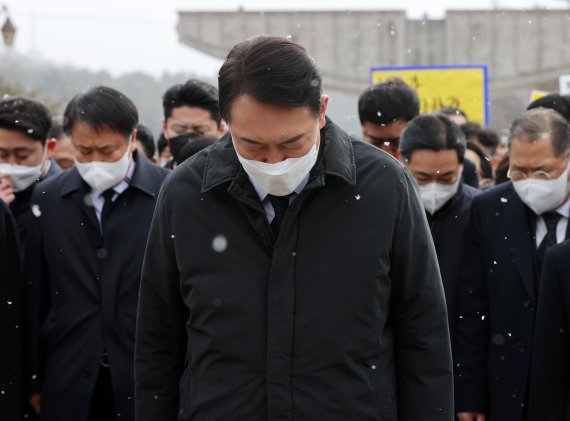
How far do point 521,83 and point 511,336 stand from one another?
16404mm

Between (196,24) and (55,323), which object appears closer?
(55,323)

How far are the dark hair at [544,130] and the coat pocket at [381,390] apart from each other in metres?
2.16

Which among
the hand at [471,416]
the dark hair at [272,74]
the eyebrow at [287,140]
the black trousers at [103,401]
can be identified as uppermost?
the dark hair at [272,74]

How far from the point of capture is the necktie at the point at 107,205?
16.1 ft

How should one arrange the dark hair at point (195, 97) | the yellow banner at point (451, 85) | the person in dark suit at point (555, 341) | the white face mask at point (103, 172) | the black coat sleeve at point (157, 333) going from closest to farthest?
the black coat sleeve at point (157, 333)
the person in dark suit at point (555, 341)
the white face mask at point (103, 172)
the dark hair at point (195, 97)
the yellow banner at point (451, 85)

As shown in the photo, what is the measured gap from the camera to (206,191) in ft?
10.3

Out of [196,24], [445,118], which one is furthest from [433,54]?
[445,118]

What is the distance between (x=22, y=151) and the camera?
5.58 meters

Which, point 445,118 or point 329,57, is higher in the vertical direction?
point 445,118

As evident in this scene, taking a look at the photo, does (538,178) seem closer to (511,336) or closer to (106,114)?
(511,336)

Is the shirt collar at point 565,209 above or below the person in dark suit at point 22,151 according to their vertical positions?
below

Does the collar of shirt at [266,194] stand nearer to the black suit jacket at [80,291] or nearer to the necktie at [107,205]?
the black suit jacket at [80,291]

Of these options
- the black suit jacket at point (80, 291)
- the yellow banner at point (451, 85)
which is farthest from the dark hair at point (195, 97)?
the yellow banner at point (451, 85)

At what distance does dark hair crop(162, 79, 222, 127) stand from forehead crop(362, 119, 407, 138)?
2.96ft
